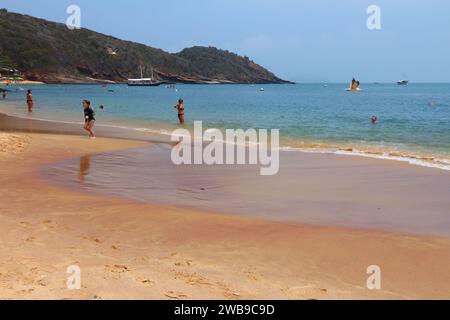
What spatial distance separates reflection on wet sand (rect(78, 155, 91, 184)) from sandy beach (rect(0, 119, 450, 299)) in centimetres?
266

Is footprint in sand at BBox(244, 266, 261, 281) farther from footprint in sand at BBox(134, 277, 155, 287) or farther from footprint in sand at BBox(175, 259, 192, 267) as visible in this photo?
footprint in sand at BBox(134, 277, 155, 287)

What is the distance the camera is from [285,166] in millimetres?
14539

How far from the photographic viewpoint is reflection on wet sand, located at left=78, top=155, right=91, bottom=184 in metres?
12.0

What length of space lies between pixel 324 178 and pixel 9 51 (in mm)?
184926

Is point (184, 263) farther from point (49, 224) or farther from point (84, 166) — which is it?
A: point (84, 166)

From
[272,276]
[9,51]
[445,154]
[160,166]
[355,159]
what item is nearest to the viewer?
[272,276]

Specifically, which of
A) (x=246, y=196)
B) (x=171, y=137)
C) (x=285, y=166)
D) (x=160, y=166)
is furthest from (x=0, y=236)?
(x=171, y=137)

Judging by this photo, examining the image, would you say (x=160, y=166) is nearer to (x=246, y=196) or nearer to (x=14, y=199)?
(x=246, y=196)

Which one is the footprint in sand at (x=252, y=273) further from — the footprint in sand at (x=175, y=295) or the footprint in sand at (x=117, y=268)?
the footprint in sand at (x=117, y=268)

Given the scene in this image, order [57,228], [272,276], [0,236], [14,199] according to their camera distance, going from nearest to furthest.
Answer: [272,276]
[0,236]
[57,228]
[14,199]

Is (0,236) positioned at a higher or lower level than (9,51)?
lower

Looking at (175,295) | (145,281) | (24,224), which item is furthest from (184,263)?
(24,224)

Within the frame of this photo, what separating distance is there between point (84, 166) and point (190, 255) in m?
8.37

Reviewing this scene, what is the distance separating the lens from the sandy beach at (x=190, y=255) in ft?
16.5
